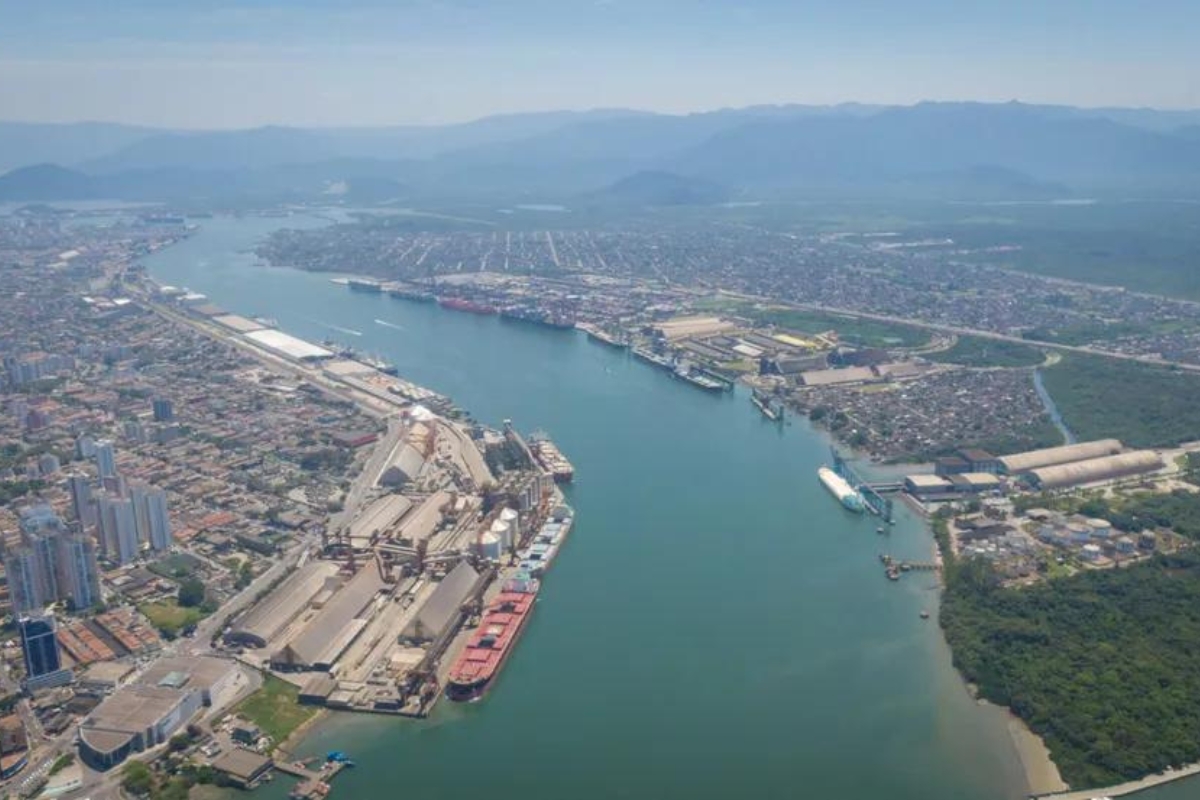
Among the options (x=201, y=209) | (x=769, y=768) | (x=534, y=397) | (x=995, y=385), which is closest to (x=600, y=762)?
(x=769, y=768)

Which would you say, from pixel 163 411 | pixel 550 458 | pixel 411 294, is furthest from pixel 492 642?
pixel 411 294

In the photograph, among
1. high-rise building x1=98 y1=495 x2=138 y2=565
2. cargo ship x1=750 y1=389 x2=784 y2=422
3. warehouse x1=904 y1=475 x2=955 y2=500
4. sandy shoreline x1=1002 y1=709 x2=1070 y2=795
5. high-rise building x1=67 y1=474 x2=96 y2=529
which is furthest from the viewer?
cargo ship x1=750 y1=389 x2=784 y2=422

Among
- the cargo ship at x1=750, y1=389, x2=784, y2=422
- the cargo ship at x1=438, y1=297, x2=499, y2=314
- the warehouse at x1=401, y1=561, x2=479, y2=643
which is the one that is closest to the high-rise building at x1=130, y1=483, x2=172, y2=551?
the warehouse at x1=401, y1=561, x2=479, y2=643

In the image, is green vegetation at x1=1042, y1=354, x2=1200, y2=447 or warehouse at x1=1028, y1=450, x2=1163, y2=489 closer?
warehouse at x1=1028, y1=450, x2=1163, y2=489

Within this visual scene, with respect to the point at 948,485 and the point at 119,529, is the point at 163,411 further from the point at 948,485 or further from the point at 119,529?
the point at 948,485

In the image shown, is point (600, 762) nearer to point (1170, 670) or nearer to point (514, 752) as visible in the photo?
point (514, 752)

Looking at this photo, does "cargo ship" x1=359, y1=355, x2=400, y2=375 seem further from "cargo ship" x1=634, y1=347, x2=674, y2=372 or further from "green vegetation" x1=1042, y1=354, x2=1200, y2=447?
"green vegetation" x1=1042, y1=354, x2=1200, y2=447
